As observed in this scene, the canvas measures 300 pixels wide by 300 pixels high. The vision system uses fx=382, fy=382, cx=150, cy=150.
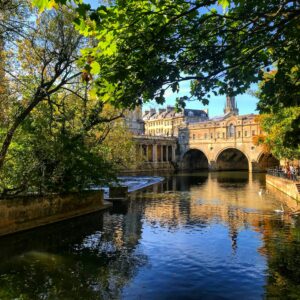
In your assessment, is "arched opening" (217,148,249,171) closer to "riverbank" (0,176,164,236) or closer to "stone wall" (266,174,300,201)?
"stone wall" (266,174,300,201)

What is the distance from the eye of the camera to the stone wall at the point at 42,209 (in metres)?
18.1

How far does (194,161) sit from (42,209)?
316 ft

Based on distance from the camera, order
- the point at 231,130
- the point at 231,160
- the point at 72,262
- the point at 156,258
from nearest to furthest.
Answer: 1. the point at 72,262
2. the point at 156,258
3. the point at 231,130
4. the point at 231,160

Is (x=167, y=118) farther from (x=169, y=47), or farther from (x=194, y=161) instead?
(x=169, y=47)

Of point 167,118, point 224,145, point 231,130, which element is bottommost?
point 224,145

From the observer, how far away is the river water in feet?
36.3

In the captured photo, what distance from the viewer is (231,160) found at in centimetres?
10538

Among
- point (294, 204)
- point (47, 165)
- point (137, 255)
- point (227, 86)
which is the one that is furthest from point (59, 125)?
point (294, 204)

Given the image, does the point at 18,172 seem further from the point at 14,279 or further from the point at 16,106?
the point at 14,279

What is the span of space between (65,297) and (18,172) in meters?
10.3

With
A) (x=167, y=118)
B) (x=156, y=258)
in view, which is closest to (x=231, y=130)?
(x=167, y=118)

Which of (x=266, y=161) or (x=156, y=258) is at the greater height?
(x=266, y=161)

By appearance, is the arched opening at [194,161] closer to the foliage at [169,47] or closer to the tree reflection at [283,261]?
the tree reflection at [283,261]

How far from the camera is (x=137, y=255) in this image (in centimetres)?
1467
